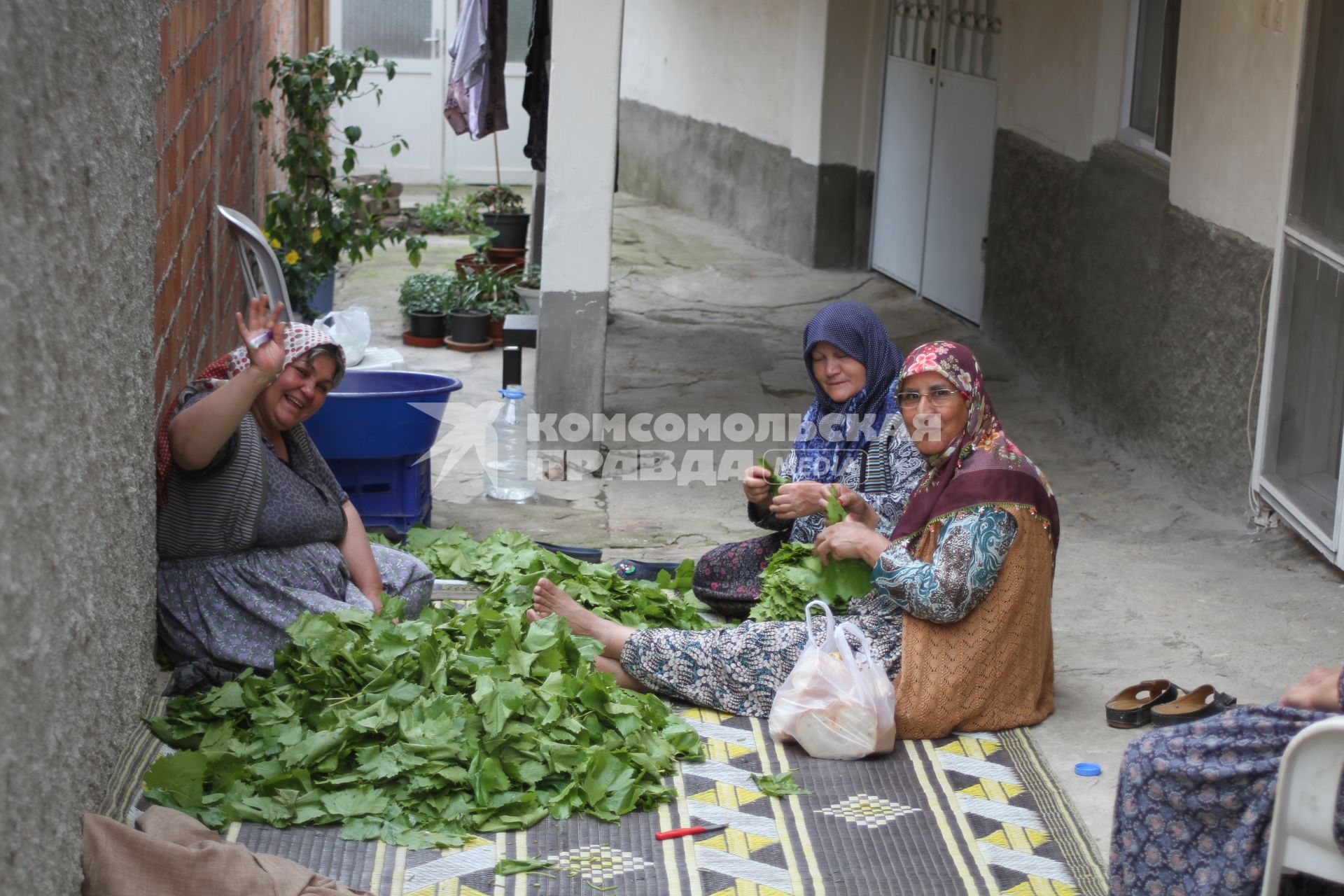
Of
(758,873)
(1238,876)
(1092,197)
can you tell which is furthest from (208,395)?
(1092,197)

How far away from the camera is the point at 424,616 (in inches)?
174

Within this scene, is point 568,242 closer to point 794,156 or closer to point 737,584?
point 737,584

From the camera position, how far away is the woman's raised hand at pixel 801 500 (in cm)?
441

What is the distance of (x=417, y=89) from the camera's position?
A: 49.0 feet

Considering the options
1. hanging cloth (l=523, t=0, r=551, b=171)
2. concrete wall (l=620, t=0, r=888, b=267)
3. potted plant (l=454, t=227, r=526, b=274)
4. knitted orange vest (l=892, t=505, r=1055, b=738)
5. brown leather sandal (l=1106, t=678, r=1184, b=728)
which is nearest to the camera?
knitted orange vest (l=892, t=505, r=1055, b=738)

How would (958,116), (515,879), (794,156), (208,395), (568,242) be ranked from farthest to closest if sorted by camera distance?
(794,156) < (958,116) < (568,242) < (208,395) < (515,879)

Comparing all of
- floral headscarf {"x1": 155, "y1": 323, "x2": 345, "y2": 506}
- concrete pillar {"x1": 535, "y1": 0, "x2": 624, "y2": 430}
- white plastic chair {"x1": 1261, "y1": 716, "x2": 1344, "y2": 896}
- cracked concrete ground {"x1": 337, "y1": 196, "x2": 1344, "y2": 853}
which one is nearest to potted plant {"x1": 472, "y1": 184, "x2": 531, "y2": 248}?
cracked concrete ground {"x1": 337, "y1": 196, "x2": 1344, "y2": 853}

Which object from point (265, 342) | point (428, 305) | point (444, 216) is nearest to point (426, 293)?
point (428, 305)

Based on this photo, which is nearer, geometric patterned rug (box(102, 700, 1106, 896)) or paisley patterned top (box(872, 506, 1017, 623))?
geometric patterned rug (box(102, 700, 1106, 896))

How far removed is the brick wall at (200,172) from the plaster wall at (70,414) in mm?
620

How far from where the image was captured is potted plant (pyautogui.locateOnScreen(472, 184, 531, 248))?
10.7m

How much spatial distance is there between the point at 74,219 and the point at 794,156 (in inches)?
352

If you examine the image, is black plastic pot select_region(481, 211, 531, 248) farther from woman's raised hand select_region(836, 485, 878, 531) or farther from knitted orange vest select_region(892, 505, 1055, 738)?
knitted orange vest select_region(892, 505, 1055, 738)

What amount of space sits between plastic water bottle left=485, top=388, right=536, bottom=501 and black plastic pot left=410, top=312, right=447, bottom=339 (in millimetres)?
2793
